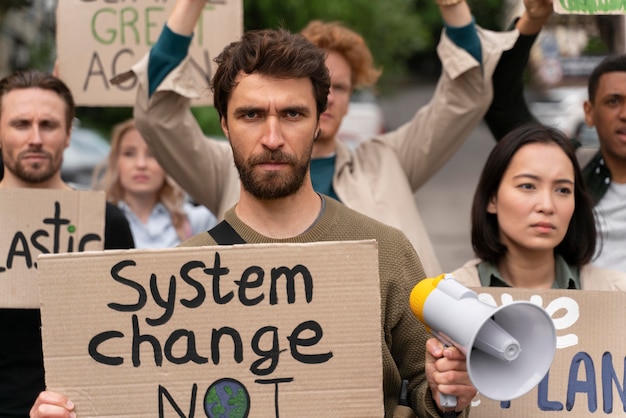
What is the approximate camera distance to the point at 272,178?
2.85m

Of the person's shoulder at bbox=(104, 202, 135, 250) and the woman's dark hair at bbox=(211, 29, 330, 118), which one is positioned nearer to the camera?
the woman's dark hair at bbox=(211, 29, 330, 118)

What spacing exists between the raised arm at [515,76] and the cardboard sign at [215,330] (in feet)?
5.77

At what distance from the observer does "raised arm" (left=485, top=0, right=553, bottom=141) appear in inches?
160

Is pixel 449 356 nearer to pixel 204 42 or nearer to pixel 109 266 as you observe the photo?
pixel 109 266

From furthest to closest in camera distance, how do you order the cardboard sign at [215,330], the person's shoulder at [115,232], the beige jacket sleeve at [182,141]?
the person's shoulder at [115,232], the beige jacket sleeve at [182,141], the cardboard sign at [215,330]

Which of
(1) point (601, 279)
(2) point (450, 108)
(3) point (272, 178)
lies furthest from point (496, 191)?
Answer: (3) point (272, 178)

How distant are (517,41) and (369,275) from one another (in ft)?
6.09

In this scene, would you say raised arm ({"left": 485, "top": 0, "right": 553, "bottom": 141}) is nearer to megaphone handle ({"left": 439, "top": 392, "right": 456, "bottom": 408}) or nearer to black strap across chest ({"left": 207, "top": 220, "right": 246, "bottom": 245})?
black strap across chest ({"left": 207, "top": 220, "right": 246, "bottom": 245})

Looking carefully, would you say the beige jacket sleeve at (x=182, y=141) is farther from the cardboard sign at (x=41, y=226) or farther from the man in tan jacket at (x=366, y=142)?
the cardboard sign at (x=41, y=226)

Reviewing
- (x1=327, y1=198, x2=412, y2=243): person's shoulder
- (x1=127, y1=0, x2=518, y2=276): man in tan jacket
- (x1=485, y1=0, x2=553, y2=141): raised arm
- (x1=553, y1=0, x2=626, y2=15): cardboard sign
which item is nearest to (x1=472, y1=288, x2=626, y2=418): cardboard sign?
(x1=327, y1=198, x2=412, y2=243): person's shoulder

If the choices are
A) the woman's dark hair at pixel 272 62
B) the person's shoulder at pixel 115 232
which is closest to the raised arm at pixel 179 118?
the person's shoulder at pixel 115 232

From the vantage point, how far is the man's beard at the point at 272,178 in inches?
112

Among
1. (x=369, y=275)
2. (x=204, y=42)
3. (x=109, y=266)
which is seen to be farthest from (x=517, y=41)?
(x=109, y=266)

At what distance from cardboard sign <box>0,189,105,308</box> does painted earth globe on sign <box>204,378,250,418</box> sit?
1.36 m
